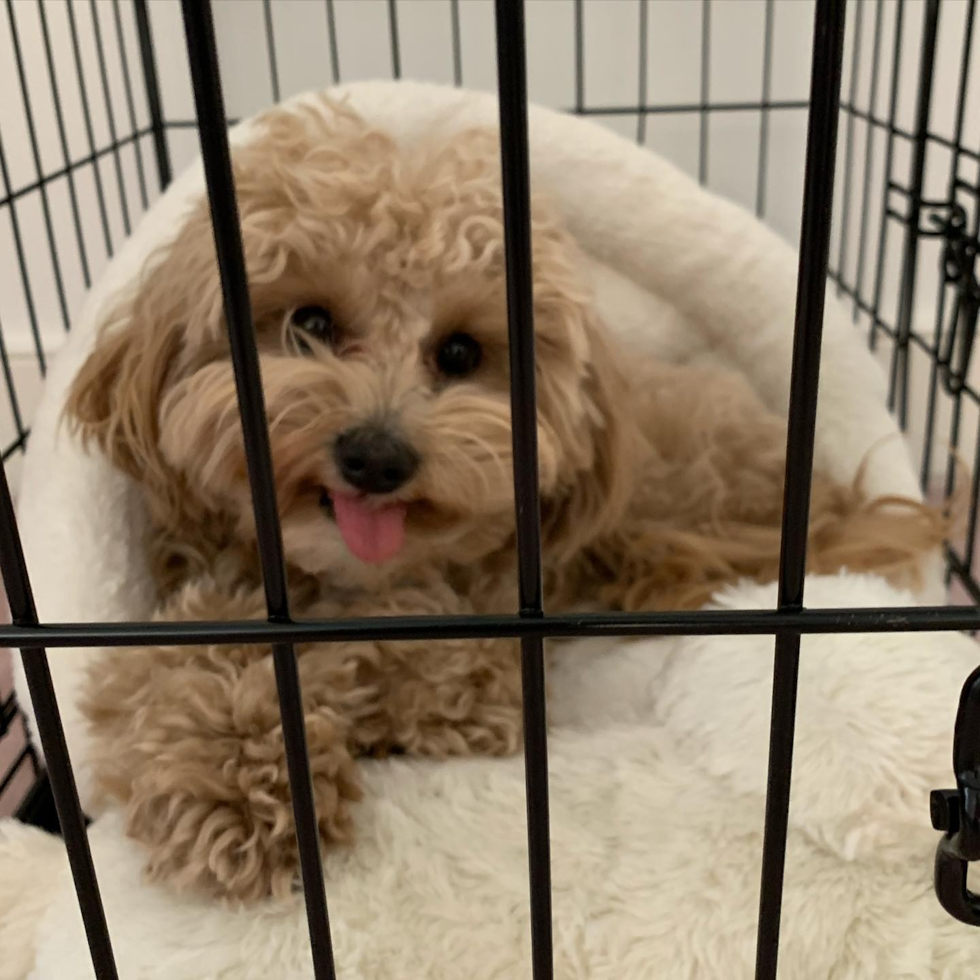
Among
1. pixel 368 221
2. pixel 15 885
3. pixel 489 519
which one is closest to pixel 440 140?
pixel 368 221

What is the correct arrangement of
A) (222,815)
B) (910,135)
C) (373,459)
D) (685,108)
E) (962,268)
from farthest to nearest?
(685,108), (910,135), (962,268), (373,459), (222,815)

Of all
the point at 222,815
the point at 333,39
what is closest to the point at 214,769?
the point at 222,815

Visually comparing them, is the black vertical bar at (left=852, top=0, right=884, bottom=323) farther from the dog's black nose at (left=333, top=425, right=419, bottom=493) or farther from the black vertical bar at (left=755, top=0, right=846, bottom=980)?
the black vertical bar at (left=755, top=0, right=846, bottom=980)

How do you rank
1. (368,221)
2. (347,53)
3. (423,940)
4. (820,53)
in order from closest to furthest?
1. (820,53)
2. (423,940)
3. (368,221)
4. (347,53)

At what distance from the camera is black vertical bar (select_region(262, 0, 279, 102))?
1614 millimetres

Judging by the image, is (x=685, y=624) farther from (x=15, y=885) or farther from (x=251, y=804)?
(x=15, y=885)

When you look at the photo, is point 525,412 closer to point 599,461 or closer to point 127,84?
point 599,461

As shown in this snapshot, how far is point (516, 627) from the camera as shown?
1.72ft

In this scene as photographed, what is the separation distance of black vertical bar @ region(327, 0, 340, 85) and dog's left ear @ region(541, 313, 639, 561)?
82cm

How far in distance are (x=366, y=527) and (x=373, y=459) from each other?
0.22 feet

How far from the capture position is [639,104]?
71.6 inches

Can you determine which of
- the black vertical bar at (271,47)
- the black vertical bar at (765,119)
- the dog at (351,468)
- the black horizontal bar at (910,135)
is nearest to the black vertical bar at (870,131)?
the black horizontal bar at (910,135)

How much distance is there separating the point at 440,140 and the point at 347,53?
2.43 feet

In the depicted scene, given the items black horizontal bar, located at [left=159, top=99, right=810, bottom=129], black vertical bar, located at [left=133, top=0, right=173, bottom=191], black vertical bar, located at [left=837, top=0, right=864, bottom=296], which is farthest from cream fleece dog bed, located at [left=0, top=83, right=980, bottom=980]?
black horizontal bar, located at [left=159, top=99, right=810, bottom=129]
